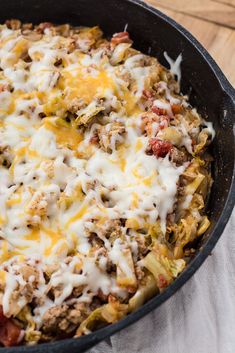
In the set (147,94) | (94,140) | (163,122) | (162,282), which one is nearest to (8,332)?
(162,282)

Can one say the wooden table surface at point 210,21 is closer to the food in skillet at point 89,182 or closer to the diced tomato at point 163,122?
the food in skillet at point 89,182

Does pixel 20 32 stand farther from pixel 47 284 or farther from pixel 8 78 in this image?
pixel 47 284

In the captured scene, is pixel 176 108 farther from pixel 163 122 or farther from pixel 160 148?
pixel 160 148

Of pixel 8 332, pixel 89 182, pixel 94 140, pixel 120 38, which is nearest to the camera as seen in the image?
pixel 8 332

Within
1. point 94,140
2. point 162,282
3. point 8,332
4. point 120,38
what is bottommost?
point 8,332

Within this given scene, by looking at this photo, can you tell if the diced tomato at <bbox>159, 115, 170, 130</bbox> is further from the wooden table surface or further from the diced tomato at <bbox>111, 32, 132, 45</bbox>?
the wooden table surface

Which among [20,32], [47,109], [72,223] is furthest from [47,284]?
[20,32]
